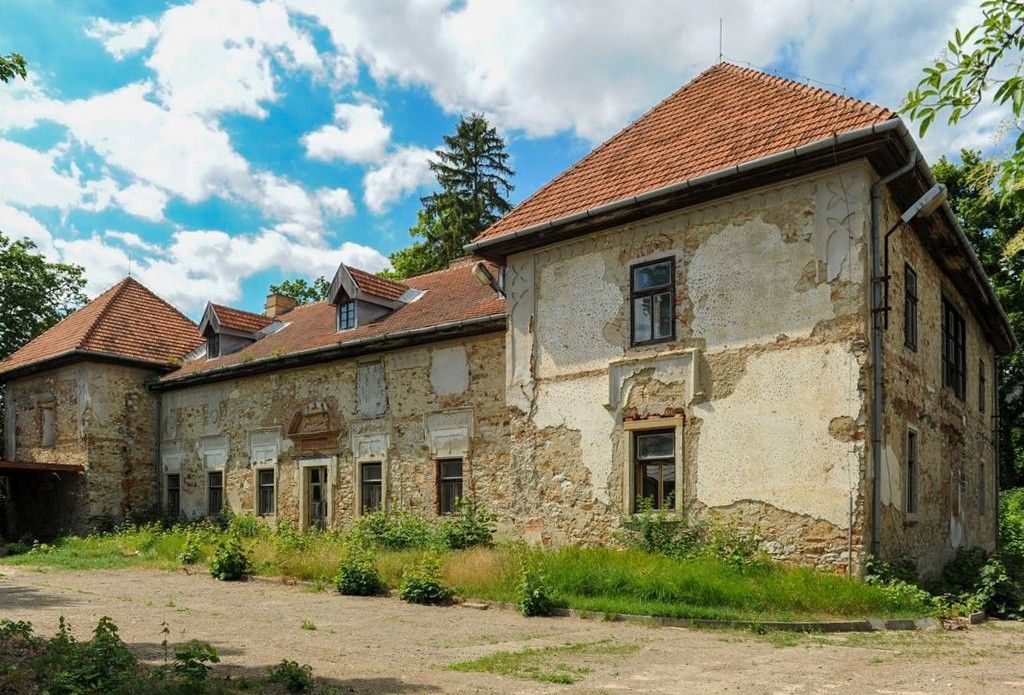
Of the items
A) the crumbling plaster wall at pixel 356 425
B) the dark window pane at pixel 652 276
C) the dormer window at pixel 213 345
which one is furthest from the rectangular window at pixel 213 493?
the dark window pane at pixel 652 276

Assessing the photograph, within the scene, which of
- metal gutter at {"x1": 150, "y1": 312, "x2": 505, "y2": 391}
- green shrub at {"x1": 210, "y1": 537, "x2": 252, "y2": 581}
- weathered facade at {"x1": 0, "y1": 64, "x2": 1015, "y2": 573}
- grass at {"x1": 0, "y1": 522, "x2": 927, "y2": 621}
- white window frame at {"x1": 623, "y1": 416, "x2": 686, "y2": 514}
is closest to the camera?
grass at {"x1": 0, "y1": 522, "x2": 927, "y2": 621}

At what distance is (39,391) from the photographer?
2561 centimetres

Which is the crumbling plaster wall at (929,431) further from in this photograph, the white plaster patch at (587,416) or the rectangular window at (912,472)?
the white plaster patch at (587,416)

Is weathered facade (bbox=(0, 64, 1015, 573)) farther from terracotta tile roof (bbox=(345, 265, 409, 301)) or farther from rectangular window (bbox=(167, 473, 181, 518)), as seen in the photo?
rectangular window (bbox=(167, 473, 181, 518))

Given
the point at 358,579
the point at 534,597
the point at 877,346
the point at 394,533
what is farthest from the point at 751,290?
the point at 394,533

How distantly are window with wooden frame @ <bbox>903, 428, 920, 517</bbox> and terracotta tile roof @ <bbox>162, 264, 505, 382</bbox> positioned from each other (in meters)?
7.46

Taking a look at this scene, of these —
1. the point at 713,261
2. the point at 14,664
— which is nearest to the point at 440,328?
the point at 713,261

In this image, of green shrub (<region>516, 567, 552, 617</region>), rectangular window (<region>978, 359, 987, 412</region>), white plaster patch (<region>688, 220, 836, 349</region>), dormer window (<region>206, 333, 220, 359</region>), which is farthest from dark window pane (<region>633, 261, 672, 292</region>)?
dormer window (<region>206, 333, 220, 359</region>)

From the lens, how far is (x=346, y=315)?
2164 cm

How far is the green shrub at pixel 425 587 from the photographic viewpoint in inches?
485

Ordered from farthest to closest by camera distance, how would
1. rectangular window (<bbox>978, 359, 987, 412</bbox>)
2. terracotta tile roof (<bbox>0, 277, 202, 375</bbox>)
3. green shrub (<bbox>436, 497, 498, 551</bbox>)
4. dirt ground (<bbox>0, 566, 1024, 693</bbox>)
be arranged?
terracotta tile roof (<bbox>0, 277, 202, 375</bbox>)
rectangular window (<bbox>978, 359, 987, 412</bbox>)
green shrub (<bbox>436, 497, 498, 551</bbox>)
dirt ground (<bbox>0, 566, 1024, 693</bbox>)

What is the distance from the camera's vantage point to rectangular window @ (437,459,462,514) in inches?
698

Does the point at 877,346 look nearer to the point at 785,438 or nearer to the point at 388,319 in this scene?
the point at 785,438

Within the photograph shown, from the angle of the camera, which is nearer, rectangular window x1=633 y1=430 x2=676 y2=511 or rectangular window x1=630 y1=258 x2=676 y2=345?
rectangular window x1=633 y1=430 x2=676 y2=511
